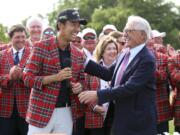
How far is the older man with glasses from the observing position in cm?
586

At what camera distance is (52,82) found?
20.2ft

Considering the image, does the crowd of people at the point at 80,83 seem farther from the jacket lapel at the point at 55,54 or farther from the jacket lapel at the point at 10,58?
the jacket lapel at the point at 10,58

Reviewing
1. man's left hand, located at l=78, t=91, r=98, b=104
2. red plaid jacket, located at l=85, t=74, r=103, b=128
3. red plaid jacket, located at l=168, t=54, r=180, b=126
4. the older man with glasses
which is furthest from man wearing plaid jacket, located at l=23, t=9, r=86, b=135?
red plaid jacket, located at l=168, t=54, r=180, b=126

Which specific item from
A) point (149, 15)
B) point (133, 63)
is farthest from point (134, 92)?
point (149, 15)

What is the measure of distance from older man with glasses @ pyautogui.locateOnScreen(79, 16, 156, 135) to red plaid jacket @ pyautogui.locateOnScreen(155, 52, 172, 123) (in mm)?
1964

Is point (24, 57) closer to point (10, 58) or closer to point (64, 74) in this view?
point (10, 58)

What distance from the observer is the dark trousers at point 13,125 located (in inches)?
304

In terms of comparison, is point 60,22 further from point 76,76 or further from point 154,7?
point 154,7

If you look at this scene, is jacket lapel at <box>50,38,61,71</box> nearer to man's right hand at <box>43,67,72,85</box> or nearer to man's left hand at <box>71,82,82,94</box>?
man's right hand at <box>43,67,72,85</box>

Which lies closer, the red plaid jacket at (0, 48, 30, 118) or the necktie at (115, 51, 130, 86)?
the necktie at (115, 51, 130, 86)

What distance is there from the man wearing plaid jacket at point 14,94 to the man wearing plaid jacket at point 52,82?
1484 mm

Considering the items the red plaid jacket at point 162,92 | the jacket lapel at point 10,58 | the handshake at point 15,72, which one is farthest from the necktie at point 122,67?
the jacket lapel at point 10,58

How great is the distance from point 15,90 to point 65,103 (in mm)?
1667

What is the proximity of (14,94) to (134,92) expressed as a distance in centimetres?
253
